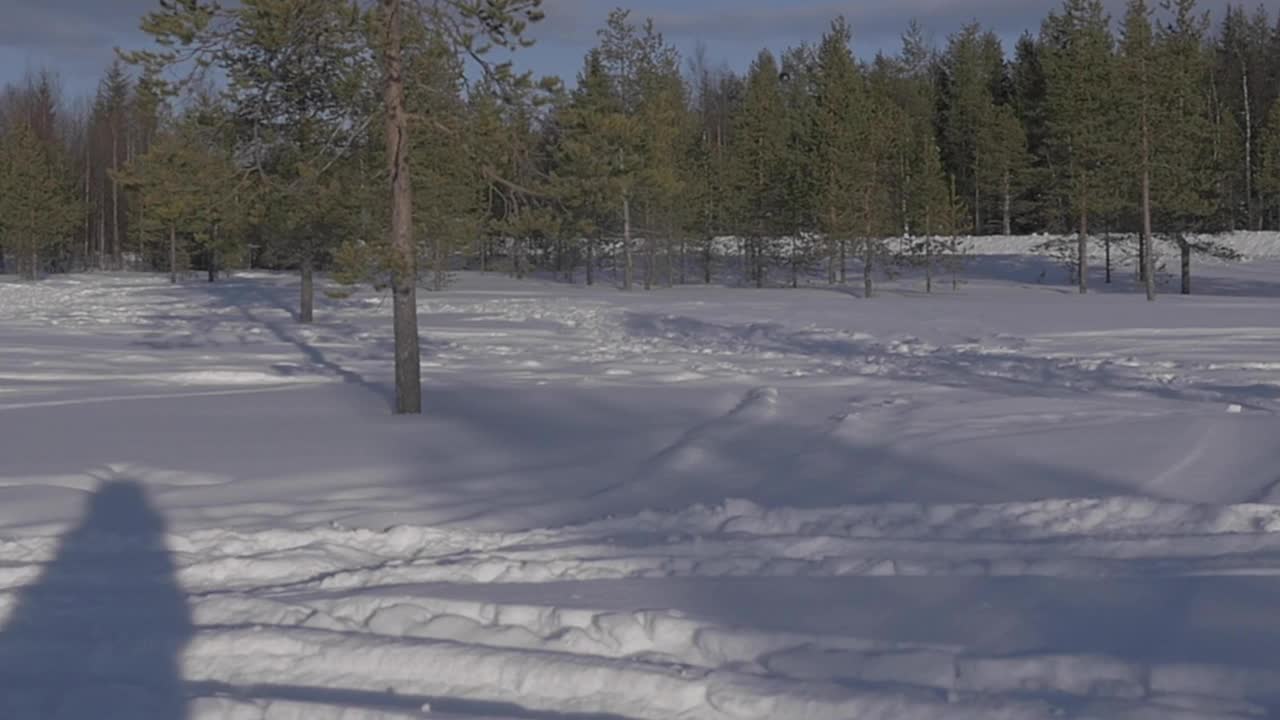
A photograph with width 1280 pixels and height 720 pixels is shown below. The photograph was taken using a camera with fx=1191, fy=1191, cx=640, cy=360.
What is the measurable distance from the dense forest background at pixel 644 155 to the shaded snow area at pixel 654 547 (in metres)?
2.60

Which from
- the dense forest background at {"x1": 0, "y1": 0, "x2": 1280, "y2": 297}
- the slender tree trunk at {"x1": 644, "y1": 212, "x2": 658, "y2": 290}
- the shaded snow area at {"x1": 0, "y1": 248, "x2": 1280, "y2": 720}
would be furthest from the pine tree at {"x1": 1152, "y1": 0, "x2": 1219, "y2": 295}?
the shaded snow area at {"x1": 0, "y1": 248, "x2": 1280, "y2": 720}

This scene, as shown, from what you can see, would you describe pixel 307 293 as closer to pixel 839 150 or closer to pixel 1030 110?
pixel 839 150

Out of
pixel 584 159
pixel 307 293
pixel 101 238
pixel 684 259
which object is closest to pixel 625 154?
pixel 584 159

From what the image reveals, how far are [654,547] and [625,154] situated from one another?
7.99 metres

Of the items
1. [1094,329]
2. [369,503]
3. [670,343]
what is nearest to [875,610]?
[369,503]

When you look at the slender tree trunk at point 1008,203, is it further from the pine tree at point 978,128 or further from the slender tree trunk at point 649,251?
the slender tree trunk at point 649,251

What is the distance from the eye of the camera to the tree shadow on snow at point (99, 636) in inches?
178

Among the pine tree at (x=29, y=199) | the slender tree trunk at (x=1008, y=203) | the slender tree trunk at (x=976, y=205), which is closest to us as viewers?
the pine tree at (x=29, y=199)

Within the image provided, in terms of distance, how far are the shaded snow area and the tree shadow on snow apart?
2 centimetres

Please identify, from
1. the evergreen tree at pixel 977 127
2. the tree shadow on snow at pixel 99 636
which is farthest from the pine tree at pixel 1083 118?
the tree shadow on snow at pixel 99 636

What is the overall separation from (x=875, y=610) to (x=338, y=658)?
2.36m

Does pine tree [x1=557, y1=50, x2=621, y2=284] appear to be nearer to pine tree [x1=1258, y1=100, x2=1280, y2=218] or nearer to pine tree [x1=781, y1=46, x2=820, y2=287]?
pine tree [x1=781, y1=46, x2=820, y2=287]

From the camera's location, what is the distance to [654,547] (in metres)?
6.76

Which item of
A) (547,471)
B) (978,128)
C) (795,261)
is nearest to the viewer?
(547,471)
